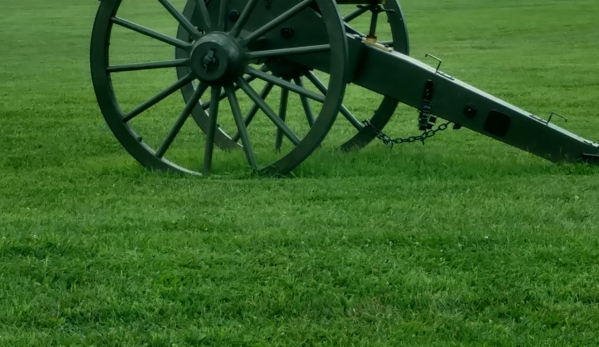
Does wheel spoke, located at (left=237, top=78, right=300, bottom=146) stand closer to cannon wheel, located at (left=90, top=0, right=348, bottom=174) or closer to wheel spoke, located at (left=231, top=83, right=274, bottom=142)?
cannon wheel, located at (left=90, top=0, right=348, bottom=174)

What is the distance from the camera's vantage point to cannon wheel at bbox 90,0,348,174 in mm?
7418

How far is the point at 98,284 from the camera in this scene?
16.3 feet

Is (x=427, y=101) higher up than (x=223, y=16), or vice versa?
(x=223, y=16)

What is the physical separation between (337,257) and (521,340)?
1.32 meters

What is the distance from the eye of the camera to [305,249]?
18.1 feet

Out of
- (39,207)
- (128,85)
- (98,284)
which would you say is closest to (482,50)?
(128,85)

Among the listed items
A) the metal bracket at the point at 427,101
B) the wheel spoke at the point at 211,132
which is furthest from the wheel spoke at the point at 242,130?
the metal bracket at the point at 427,101

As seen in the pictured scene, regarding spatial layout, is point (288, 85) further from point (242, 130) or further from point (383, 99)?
point (383, 99)

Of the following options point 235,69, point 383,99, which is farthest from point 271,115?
point 383,99

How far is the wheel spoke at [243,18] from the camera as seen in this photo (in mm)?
7660

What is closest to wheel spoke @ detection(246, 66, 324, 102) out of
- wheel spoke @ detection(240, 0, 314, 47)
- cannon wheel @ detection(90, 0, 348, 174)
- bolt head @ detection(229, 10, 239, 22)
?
cannon wheel @ detection(90, 0, 348, 174)

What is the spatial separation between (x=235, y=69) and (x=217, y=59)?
156 millimetres

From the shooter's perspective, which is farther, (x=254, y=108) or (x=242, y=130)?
(x=254, y=108)

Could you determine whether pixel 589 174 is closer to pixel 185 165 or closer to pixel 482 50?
pixel 185 165
